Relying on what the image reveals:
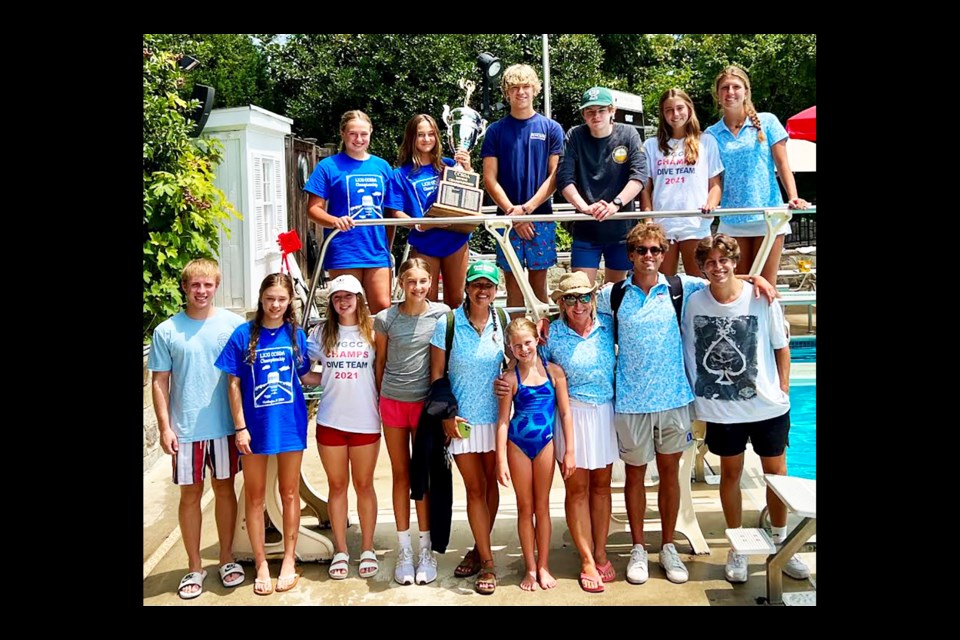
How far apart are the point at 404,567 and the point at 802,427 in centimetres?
651

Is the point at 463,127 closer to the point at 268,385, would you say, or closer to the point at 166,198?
the point at 268,385

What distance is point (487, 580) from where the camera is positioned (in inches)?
168

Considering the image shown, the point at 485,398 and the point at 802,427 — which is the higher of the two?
the point at 485,398

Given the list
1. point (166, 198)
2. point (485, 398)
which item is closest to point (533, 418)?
point (485, 398)

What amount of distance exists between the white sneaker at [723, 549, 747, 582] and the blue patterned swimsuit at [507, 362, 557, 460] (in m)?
1.18

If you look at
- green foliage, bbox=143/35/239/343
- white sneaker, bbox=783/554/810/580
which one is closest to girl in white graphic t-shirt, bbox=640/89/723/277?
white sneaker, bbox=783/554/810/580

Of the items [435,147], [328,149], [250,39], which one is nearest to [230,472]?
[435,147]

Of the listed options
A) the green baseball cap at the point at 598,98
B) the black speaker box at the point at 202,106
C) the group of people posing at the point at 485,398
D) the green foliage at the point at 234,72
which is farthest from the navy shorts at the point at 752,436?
the green foliage at the point at 234,72

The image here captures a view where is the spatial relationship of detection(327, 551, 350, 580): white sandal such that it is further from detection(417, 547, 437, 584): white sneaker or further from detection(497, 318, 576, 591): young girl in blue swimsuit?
detection(497, 318, 576, 591): young girl in blue swimsuit

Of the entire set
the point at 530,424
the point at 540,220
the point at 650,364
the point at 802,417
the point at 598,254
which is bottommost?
the point at 802,417

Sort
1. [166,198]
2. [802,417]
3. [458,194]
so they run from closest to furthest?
[458,194]
[166,198]
[802,417]

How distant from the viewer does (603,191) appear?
4871 mm

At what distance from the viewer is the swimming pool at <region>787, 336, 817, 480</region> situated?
8797mm

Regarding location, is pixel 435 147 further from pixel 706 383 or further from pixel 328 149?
pixel 328 149
